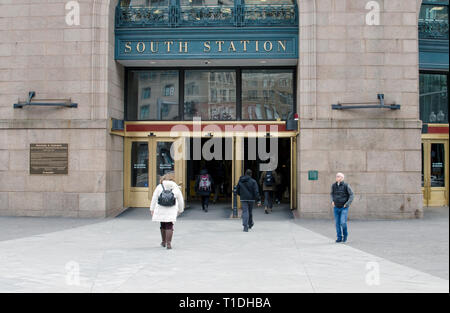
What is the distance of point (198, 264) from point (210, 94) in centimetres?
1034

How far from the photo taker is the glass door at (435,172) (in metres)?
18.8

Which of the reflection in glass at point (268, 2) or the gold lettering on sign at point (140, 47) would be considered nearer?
the gold lettering on sign at point (140, 47)

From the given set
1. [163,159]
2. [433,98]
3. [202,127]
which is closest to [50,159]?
[163,159]

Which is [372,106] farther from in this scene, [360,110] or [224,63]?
[224,63]

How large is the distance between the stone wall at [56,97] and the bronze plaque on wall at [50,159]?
180 mm

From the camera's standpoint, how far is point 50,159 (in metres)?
16.2

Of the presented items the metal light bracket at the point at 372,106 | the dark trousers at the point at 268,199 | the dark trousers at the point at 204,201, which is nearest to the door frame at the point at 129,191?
the dark trousers at the point at 204,201

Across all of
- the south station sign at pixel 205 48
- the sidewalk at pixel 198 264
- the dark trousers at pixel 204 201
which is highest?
the south station sign at pixel 205 48

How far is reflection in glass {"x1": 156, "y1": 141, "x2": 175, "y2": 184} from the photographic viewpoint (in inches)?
712

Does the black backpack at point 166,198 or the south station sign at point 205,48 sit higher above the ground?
the south station sign at point 205,48

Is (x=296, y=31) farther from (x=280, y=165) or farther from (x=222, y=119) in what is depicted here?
(x=280, y=165)

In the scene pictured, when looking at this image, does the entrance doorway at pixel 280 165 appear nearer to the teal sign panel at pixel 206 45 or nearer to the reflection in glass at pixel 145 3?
the teal sign panel at pixel 206 45

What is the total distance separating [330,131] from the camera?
1577 centimetres

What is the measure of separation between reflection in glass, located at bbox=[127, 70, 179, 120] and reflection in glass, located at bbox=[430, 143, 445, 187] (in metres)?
9.83
